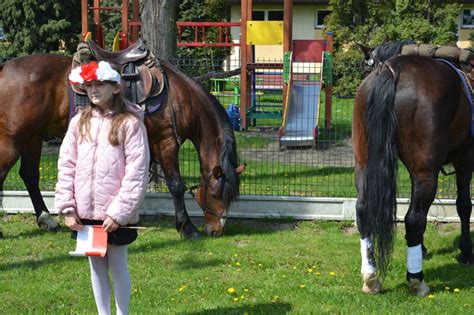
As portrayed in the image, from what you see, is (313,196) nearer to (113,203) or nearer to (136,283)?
(136,283)

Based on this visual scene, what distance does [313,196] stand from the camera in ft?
28.6

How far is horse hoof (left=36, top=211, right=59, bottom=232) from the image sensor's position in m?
7.73

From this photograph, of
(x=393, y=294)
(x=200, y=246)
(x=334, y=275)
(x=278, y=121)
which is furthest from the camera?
(x=278, y=121)

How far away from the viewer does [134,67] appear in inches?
295

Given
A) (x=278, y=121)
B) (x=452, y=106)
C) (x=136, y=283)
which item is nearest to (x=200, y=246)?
(x=136, y=283)

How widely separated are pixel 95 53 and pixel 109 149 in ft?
11.2

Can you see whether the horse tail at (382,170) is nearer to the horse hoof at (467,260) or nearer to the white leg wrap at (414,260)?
the white leg wrap at (414,260)

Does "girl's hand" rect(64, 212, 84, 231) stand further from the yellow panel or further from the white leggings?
the yellow panel

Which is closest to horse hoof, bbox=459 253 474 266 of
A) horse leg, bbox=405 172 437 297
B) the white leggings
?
horse leg, bbox=405 172 437 297

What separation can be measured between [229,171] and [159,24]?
266 cm

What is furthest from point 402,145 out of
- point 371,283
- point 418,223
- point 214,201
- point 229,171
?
Answer: point 214,201

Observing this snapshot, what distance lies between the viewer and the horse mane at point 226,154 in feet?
24.1

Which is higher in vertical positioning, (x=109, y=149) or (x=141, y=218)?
(x=109, y=149)

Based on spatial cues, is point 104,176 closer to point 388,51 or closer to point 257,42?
point 388,51
